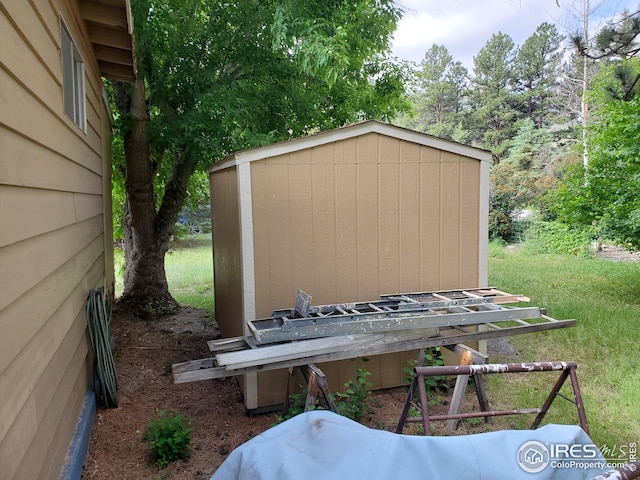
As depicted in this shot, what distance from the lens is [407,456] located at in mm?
1525

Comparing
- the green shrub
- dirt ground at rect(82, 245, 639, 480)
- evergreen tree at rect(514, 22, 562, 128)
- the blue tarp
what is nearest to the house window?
dirt ground at rect(82, 245, 639, 480)

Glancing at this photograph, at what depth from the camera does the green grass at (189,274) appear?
891cm

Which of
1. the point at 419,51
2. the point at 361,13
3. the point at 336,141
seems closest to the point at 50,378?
the point at 336,141

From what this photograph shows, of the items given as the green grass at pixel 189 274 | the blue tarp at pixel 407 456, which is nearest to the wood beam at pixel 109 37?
the green grass at pixel 189 274

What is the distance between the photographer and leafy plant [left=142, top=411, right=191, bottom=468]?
317 cm

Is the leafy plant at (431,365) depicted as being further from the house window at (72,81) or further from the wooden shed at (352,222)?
the house window at (72,81)

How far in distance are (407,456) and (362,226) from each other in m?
2.79

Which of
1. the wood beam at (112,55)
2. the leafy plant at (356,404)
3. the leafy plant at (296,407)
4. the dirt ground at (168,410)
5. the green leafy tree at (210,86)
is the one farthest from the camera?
the green leafy tree at (210,86)

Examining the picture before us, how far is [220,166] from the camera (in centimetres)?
488

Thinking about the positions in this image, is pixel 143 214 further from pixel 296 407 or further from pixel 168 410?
pixel 296 407

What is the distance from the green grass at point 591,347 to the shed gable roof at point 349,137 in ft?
7.67

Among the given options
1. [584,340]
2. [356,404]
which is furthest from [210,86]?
[584,340]

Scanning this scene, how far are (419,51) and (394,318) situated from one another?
127 ft

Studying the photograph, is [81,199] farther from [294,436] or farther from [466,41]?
[466,41]
